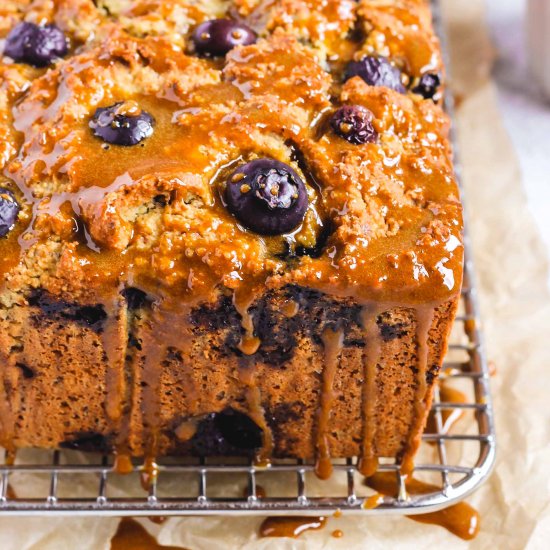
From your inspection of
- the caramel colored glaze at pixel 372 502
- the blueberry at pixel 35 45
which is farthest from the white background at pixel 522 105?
the blueberry at pixel 35 45

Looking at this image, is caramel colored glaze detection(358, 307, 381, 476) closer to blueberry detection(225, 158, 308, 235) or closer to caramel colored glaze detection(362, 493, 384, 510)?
caramel colored glaze detection(362, 493, 384, 510)

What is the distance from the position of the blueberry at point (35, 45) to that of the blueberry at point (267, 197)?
0.66 meters

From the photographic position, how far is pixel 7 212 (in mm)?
1930

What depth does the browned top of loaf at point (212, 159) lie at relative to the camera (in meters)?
1.90

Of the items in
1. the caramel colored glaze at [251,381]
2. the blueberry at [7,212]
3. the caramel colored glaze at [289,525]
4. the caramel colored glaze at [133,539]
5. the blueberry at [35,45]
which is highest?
the blueberry at [35,45]

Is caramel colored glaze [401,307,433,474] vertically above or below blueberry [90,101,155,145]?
below

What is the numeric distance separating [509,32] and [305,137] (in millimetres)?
2097

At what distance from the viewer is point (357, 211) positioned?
1.97 meters

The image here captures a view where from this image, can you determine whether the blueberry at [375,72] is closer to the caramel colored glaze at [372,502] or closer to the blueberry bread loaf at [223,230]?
the blueberry bread loaf at [223,230]

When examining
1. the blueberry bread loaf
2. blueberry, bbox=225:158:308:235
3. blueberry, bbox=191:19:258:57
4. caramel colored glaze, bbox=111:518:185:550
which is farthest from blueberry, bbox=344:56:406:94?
caramel colored glaze, bbox=111:518:185:550

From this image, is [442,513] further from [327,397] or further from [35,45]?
[35,45]

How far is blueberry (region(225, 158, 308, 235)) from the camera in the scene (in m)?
1.90

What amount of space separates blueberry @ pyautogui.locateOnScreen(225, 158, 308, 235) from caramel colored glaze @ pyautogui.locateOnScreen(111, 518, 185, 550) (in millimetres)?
856

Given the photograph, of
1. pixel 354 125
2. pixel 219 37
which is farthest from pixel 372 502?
pixel 219 37
